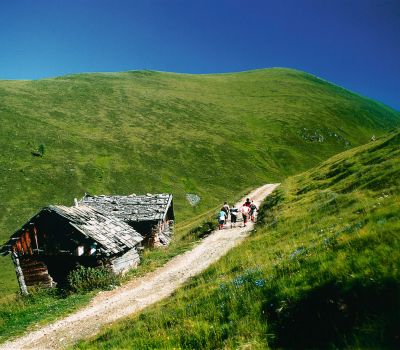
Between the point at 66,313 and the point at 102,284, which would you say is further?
the point at 102,284

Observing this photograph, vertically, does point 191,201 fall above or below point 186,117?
below

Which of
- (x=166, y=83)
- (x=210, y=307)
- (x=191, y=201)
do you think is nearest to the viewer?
(x=210, y=307)

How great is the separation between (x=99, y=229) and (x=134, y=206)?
12.5 m

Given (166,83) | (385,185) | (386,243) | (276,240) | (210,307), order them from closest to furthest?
1. (386,243)
2. (210,307)
3. (276,240)
4. (385,185)
5. (166,83)

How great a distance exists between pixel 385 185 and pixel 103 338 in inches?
676

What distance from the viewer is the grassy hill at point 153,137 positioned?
72875mm

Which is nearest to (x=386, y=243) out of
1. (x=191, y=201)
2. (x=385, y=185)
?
(x=385, y=185)

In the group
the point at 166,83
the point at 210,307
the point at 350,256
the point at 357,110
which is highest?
the point at 166,83

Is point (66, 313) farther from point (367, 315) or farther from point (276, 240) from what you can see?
point (367, 315)

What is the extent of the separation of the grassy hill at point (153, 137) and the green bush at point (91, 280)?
67.0ft

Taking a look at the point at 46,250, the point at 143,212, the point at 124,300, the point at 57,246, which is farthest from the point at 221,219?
the point at 124,300

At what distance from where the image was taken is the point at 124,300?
19.0 m

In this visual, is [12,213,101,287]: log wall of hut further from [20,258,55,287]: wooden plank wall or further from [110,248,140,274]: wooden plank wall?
[110,248,140,274]: wooden plank wall

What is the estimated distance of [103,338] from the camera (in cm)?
1160
